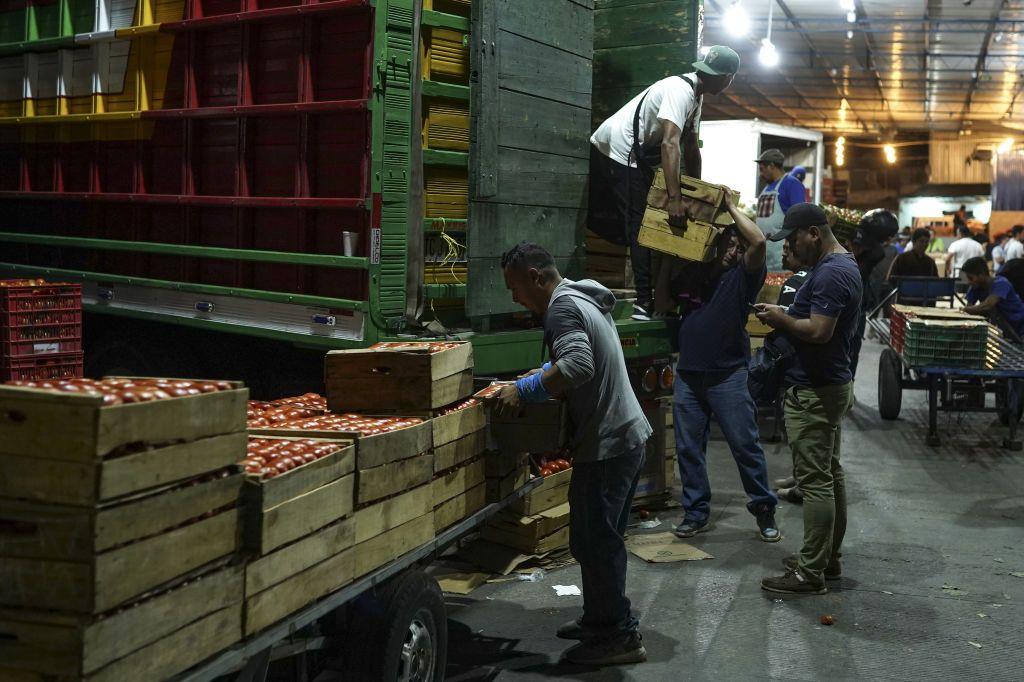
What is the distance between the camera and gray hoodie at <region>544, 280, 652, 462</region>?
4.89 meters

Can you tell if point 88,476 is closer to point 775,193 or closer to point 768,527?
point 768,527

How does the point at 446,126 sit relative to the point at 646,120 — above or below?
below

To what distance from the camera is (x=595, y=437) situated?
16.6 feet

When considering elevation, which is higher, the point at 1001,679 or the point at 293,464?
the point at 293,464

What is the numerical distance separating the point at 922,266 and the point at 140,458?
1502 centimetres

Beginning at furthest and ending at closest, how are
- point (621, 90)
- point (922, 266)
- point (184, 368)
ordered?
1. point (922, 266)
2. point (621, 90)
3. point (184, 368)

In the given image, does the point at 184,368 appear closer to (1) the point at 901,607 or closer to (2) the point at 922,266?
(1) the point at 901,607

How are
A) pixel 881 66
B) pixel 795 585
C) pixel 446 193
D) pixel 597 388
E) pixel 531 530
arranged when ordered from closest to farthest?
pixel 597 388 < pixel 446 193 < pixel 795 585 < pixel 531 530 < pixel 881 66

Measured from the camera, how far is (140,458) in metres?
2.85

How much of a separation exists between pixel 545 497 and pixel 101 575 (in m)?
4.25

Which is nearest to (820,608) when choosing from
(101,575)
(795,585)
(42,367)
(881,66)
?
(795,585)

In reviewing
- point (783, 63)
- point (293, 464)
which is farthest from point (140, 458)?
point (783, 63)

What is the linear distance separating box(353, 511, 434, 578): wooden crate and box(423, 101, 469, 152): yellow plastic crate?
255 centimetres

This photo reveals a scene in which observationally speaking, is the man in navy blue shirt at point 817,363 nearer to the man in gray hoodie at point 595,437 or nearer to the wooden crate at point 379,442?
the man in gray hoodie at point 595,437
